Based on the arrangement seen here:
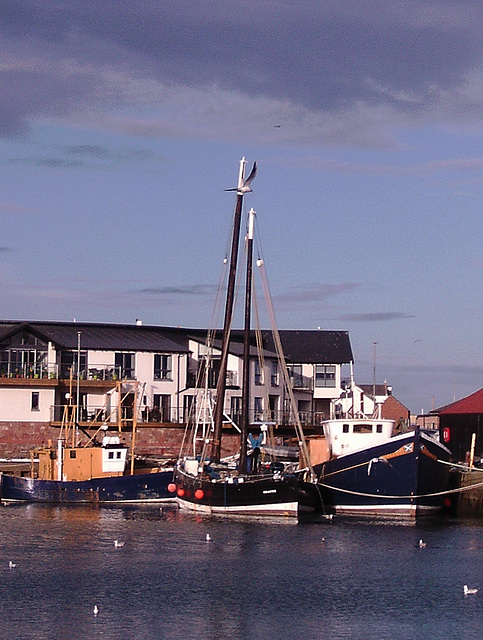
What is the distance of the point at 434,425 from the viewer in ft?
454

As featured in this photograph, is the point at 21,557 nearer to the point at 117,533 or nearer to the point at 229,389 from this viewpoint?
the point at 117,533

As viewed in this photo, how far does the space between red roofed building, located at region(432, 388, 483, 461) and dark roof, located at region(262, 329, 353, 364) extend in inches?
1106

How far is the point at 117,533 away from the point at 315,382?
192 ft

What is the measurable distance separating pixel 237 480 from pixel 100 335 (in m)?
38.4

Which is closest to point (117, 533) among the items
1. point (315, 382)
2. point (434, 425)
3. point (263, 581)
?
point (263, 581)

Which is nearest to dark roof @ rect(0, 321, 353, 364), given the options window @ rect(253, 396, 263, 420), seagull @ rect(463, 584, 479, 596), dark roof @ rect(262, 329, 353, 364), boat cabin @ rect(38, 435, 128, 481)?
dark roof @ rect(262, 329, 353, 364)

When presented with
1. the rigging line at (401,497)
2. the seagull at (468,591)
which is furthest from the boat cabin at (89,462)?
the seagull at (468,591)

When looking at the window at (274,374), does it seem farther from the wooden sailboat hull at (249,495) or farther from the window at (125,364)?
the wooden sailboat hull at (249,495)

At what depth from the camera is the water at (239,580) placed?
3212cm

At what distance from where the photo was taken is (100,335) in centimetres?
9269

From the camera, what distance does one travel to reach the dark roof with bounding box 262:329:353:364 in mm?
108562

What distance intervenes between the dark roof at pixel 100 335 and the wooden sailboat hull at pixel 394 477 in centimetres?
3319

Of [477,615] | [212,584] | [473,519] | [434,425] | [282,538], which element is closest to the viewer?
[477,615]

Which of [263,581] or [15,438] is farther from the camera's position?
[15,438]
